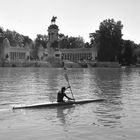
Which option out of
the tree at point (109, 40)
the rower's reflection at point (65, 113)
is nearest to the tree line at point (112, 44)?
the tree at point (109, 40)

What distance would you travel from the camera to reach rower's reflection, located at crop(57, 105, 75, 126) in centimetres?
1811

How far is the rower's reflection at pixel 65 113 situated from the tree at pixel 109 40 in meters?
109

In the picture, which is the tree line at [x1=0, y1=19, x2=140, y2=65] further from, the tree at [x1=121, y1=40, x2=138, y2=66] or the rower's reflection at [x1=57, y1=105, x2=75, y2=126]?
the rower's reflection at [x1=57, y1=105, x2=75, y2=126]

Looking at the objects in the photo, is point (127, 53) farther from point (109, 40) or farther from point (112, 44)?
point (109, 40)

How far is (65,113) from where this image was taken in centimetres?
2038

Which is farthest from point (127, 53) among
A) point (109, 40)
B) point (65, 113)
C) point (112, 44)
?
point (65, 113)

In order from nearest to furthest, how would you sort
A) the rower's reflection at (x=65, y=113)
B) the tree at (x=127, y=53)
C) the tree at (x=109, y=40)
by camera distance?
1. the rower's reflection at (x=65, y=113)
2. the tree at (x=109, y=40)
3. the tree at (x=127, y=53)

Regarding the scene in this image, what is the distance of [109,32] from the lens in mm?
134125

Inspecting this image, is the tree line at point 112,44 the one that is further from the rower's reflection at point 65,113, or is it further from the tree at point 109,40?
the rower's reflection at point 65,113

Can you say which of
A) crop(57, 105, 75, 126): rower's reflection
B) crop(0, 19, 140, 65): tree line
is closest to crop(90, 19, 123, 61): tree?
crop(0, 19, 140, 65): tree line

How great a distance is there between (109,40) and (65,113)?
113 meters

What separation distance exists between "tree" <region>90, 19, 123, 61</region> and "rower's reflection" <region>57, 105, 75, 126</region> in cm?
10932

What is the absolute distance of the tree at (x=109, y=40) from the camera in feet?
431

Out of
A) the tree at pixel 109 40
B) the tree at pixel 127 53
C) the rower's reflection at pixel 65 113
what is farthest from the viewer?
the tree at pixel 127 53
